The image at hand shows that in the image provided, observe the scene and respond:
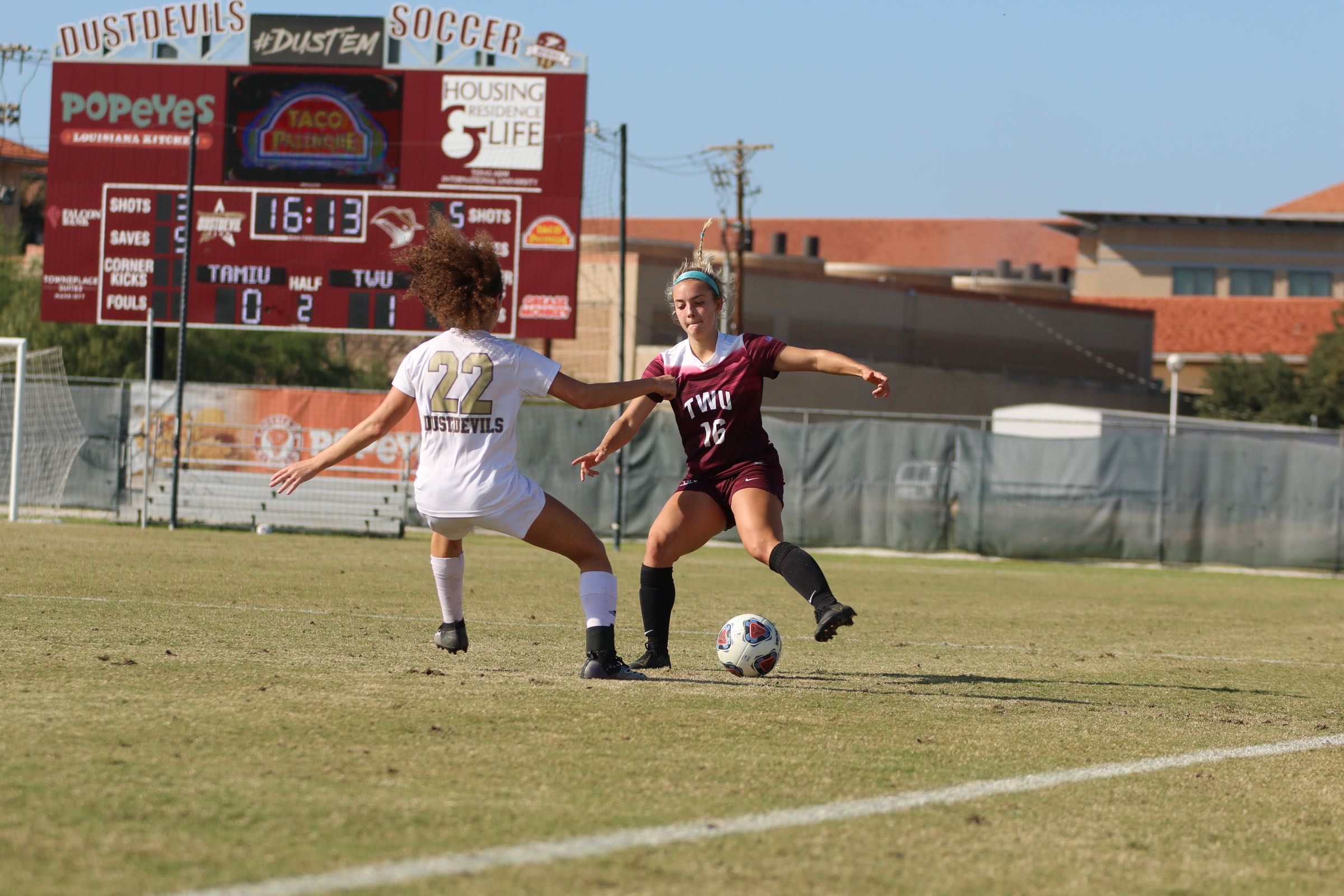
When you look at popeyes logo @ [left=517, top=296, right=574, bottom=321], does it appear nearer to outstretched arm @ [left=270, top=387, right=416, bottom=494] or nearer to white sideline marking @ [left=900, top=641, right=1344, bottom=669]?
white sideline marking @ [left=900, top=641, right=1344, bottom=669]

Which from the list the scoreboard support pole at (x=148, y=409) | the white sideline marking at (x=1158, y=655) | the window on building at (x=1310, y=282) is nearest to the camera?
the white sideline marking at (x=1158, y=655)

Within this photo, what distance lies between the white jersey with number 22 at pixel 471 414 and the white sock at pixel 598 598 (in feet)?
1.88

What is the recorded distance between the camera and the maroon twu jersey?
7262mm

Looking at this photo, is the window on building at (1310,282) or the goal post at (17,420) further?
the window on building at (1310,282)

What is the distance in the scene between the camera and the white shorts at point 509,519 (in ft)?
21.1

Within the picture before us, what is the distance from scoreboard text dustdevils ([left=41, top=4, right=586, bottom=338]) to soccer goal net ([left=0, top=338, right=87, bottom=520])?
133 centimetres

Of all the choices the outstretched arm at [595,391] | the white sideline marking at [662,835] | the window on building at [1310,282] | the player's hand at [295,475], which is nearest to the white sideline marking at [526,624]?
the player's hand at [295,475]

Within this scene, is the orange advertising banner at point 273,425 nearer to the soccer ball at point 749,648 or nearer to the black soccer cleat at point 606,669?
the soccer ball at point 749,648

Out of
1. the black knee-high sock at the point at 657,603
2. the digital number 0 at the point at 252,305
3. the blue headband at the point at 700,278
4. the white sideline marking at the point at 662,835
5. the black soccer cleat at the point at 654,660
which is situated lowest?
the black soccer cleat at the point at 654,660

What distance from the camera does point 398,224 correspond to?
2439cm

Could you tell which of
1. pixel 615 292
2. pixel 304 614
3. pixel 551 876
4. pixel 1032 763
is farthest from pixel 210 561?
pixel 615 292

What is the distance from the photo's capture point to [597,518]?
2512 centimetres

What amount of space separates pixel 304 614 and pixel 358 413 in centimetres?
1703

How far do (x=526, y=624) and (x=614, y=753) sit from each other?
15.9 ft
